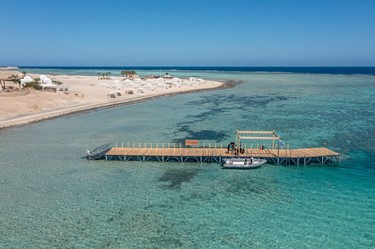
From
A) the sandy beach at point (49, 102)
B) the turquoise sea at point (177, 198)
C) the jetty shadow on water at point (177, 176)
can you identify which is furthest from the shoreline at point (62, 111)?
the jetty shadow on water at point (177, 176)

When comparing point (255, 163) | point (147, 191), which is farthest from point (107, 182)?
point (255, 163)

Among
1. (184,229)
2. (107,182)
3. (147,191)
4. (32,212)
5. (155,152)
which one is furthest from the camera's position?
(155,152)

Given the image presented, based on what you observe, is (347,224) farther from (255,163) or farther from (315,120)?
(315,120)

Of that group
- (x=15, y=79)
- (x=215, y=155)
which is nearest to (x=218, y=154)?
(x=215, y=155)

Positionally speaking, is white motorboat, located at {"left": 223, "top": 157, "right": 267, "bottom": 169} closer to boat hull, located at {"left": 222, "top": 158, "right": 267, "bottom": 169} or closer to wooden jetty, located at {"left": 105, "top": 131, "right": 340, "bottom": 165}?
boat hull, located at {"left": 222, "top": 158, "right": 267, "bottom": 169}

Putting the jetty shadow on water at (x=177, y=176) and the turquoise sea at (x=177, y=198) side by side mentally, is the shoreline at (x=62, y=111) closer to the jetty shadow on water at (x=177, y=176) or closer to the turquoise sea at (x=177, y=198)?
the turquoise sea at (x=177, y=198)
